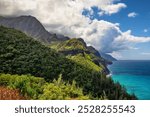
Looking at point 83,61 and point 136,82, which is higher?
point 83,61

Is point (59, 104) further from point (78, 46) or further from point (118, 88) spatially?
point (78, 46)

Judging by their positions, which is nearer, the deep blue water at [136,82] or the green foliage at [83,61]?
the deep blue water at [136,82]

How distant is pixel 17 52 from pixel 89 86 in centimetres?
1332

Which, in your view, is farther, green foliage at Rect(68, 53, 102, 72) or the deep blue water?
green foliage at Rect(68, 53, 102, 72)

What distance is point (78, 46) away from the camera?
12181cm

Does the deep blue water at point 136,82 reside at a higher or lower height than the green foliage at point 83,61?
lower

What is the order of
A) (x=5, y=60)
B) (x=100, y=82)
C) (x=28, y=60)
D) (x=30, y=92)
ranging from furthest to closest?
(x=100, y=82) < (x=28, y=60) < (x=5, y=60) < (x=30, y=92)

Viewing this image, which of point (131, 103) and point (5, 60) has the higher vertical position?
point (5, 60)

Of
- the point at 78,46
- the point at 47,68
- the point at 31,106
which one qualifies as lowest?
the point at 31,106

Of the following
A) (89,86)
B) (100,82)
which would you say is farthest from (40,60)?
(100,82)

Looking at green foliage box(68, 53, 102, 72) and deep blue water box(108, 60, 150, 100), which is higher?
green foliage box(68, 53, 102, 72)

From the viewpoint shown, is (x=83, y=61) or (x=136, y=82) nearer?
(x=136, y=82)

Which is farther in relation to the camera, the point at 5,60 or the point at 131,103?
the point at 5,60

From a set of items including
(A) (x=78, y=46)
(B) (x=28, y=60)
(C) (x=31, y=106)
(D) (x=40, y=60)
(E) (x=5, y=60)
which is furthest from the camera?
(A) (x=78, y=46)
